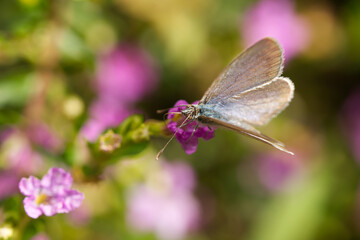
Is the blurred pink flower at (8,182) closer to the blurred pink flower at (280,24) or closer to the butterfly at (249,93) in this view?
the butterfly at (249,93)

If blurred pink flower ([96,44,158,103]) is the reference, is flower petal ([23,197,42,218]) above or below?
above

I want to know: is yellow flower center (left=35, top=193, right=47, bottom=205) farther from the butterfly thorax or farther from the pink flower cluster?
the pink flower cluster

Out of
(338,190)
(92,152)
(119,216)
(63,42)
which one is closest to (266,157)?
(338,190)

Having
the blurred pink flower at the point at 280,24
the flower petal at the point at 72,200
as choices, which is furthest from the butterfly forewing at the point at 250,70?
the blurred pink flower at the point at 280,24

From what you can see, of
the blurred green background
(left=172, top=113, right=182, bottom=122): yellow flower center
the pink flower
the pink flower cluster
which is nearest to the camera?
(left=172, top=113, right=182, bottom=122): yellow flower center

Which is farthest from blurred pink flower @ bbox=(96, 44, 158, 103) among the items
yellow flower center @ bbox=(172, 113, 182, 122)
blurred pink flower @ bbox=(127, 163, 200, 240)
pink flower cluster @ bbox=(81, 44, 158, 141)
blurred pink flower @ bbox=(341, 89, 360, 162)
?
yellow flower center @ bbox=(172, 113, 182, 122)

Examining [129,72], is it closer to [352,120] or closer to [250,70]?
[352,120]

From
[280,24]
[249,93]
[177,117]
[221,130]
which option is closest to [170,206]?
[221,130]
